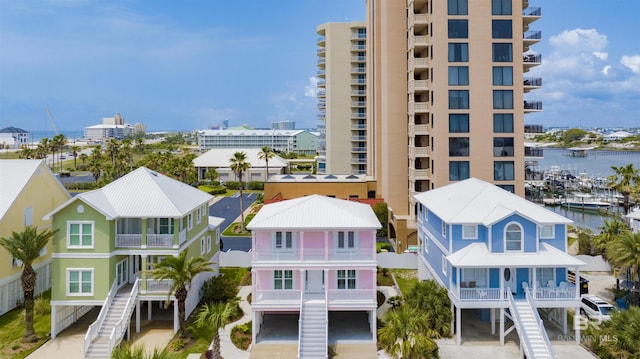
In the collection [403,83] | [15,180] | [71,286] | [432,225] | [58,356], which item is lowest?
[58,356]

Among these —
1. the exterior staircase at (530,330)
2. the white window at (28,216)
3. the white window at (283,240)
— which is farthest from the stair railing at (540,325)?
the white window at (28,216)

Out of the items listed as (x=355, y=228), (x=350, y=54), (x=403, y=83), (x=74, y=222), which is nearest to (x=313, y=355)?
(x=355, y=228)

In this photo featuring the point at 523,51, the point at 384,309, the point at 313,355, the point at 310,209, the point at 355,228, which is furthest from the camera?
the point at 523,51

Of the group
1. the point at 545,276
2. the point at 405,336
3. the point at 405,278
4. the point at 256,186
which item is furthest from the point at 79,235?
the point at 256,186

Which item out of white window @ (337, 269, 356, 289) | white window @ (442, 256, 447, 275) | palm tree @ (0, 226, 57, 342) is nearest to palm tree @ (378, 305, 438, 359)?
white window @ (337, 269, 356, 289)

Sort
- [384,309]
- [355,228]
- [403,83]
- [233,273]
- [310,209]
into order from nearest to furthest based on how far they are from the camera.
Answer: [355,228] < [310,209] < [384,309] < [233,273] < [403,83]

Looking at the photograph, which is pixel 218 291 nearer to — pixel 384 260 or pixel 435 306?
pixel 435 306

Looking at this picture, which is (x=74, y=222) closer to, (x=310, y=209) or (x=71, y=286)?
(x=71, y=286)
